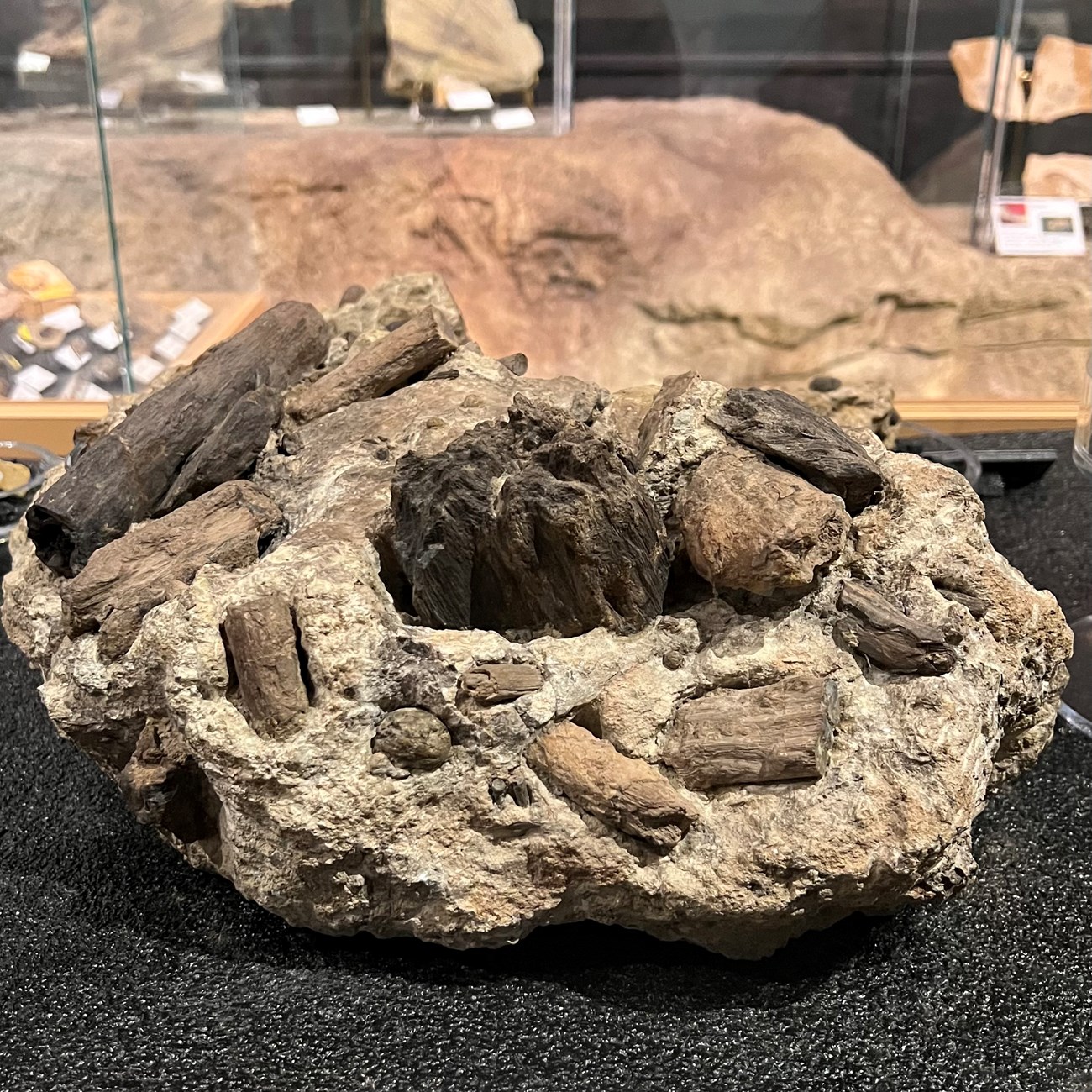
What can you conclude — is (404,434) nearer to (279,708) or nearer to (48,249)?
(279,708)

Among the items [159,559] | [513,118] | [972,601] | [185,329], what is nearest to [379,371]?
[159,559]

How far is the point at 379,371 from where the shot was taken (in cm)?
160

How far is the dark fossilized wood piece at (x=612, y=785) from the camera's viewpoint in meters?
1.13

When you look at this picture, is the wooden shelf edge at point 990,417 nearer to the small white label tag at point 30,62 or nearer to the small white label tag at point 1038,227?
the small white label tag at point 1038,227

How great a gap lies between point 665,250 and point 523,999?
8.19 feet

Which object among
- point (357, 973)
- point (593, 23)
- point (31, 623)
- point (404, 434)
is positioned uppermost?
point (593, 23)

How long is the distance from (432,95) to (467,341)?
6.18 feet

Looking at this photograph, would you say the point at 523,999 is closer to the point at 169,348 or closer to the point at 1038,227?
the point at 169,348

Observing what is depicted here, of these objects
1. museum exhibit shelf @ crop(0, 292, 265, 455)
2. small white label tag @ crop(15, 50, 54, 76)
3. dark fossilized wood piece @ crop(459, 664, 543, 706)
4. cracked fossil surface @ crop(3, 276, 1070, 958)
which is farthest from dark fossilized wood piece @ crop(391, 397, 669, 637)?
small white label tag @ crop(15, 50, 54, 76)

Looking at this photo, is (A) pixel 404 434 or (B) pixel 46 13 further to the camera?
(B) pixel 46 13

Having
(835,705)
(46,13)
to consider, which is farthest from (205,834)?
(46,13)

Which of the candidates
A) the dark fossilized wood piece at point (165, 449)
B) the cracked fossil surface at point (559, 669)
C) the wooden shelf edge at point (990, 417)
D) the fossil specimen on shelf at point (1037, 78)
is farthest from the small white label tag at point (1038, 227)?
the dark fossilized wood piece at point (165, 449)

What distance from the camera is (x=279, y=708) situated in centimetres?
113

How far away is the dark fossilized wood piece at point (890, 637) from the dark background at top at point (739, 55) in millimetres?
2509
